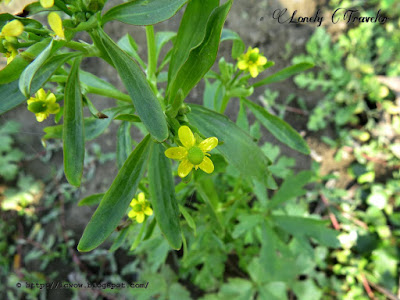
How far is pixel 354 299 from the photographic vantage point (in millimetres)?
1971

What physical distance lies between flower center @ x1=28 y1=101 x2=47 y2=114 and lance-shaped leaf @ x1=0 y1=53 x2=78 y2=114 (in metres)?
0.09

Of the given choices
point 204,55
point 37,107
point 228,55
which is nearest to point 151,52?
point 204,55

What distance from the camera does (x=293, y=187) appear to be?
4.78 ft

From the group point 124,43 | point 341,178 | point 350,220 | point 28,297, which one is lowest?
point 28,297

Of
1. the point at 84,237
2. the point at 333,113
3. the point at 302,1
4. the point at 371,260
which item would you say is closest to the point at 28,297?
the point at 84,237

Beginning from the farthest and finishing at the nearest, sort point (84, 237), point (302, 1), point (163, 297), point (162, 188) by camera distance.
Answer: point (302, 1) < point (163, 297) < point (162, 188) < point (84, 237)

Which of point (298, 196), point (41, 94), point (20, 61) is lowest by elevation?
point (298, 196)

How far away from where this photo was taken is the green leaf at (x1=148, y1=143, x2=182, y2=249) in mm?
882

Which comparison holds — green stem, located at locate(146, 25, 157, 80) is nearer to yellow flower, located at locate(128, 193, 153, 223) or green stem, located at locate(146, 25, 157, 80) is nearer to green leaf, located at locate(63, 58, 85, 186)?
green leaf, located at locate(63, 58, 85, 186)

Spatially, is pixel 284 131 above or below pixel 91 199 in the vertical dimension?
above

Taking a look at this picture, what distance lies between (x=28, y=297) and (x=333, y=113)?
2861mm

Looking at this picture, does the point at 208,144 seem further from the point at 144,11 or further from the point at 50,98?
the point at 50,98

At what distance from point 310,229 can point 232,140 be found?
2.70 feet

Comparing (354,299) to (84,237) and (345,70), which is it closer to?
(345,70)
